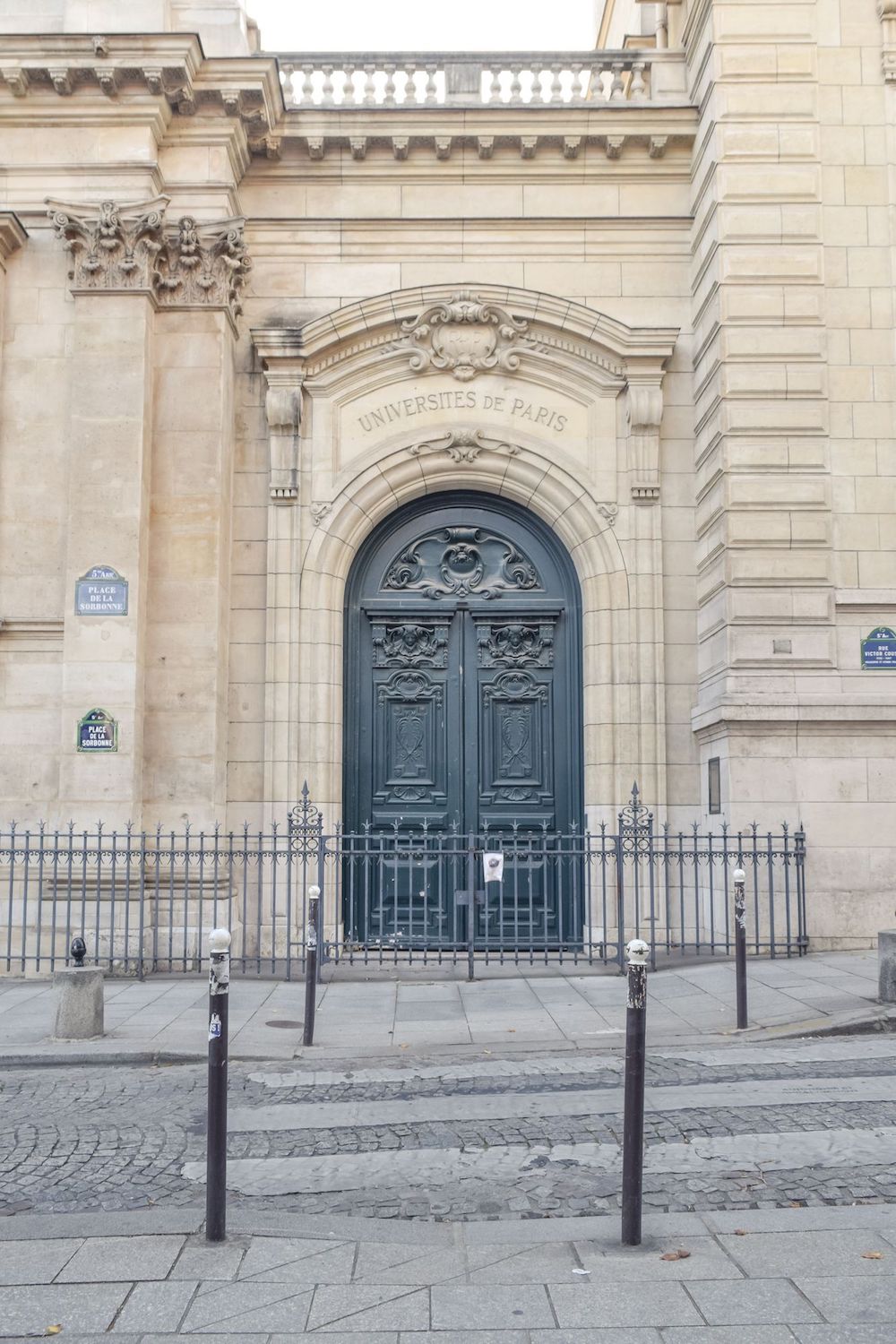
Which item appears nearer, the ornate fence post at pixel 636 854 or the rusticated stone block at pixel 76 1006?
the rusticated stone block at pixel 76 1006

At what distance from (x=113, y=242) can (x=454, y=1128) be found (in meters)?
11.0

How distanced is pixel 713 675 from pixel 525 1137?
27.2 feet

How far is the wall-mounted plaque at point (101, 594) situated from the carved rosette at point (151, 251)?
3367 mm

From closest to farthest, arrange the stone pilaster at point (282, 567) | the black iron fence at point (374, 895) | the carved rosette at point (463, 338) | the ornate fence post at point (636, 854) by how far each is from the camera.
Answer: the ornate fence post at point (636, 854)
the black iron fence at point (374, 895)
the stone pilaster at point (282, 567)
the carved rosette at point (463, 338)

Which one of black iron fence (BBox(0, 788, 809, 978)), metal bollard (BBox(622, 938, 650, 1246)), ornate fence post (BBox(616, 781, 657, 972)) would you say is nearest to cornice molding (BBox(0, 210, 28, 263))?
black iron fence (BBox(0, 788, 809, 978))

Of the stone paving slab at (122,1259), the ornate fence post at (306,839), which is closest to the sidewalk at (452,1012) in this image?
the ornate fence post at (306,839)

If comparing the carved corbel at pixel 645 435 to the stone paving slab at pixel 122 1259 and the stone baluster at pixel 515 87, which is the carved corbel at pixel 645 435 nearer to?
→ the stone baluster at pixel 515 87

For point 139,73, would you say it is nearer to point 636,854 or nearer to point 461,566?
point 461,566

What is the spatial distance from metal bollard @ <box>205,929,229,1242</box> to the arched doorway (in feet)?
31.3

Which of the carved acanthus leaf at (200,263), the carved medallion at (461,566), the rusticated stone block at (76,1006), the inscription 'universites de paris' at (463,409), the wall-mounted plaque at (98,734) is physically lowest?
the rusticated stone block at (76,1006)

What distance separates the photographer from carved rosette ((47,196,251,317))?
14.0 meters

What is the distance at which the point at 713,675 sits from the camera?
1409 centimetres

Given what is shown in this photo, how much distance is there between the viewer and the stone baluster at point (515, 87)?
15.6 metres

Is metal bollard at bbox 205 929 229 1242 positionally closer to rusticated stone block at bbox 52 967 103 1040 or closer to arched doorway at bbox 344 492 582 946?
rusticated stone block at bbox 52 967 103 1040
